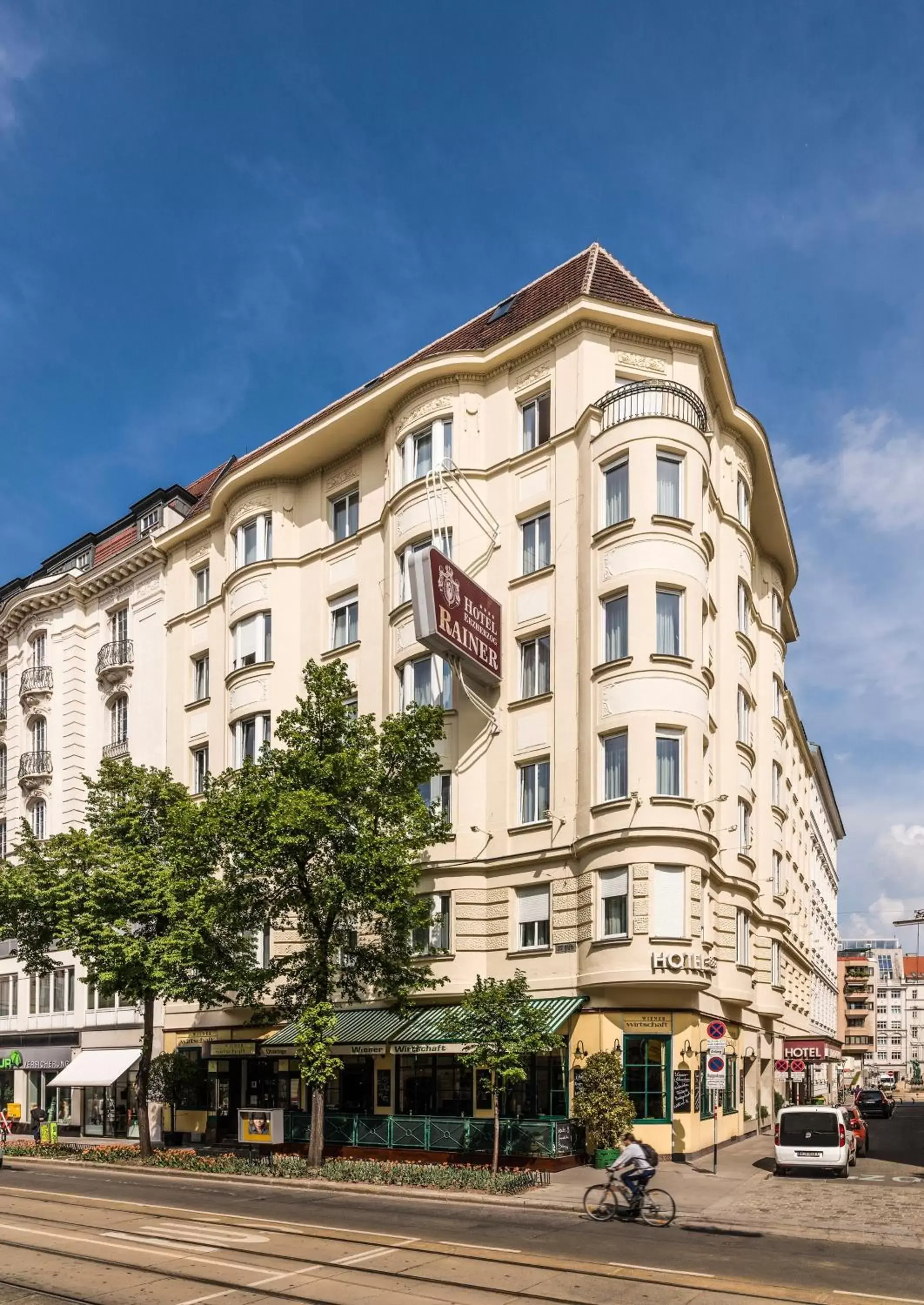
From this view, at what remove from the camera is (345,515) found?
4281 centimetres

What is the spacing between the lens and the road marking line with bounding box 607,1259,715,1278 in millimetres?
16312

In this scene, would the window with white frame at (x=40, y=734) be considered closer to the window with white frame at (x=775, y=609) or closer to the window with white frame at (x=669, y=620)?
the window with white frame at (x=669, y=620)

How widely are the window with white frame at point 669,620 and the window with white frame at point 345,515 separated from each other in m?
12.4

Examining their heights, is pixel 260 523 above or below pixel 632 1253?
above

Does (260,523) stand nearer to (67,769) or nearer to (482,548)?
(482,548)

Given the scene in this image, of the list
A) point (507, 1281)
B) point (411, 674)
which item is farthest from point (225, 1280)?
point (411, 674)

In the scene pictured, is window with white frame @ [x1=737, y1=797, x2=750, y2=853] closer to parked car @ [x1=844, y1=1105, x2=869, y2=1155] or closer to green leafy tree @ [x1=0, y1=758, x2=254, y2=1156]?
parked car @ [x1=844, y1=1105, x2=869, y2=1155]

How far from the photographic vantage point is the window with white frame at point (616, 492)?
34.2 metres

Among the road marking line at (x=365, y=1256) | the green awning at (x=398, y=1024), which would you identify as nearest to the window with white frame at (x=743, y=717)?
the green awning at (x=398, y=1024)

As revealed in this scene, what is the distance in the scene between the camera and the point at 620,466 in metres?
34.5

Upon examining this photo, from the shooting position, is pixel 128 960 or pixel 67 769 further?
pixel 67 769

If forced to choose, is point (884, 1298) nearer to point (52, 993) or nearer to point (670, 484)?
point (670, 484)

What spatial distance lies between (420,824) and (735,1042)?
15763 millimetres

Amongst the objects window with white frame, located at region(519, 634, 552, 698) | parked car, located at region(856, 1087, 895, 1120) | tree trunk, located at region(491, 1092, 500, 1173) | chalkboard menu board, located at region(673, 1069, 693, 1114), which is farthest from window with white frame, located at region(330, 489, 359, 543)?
parked car, located at region(856, 1087, 895, 1120)
